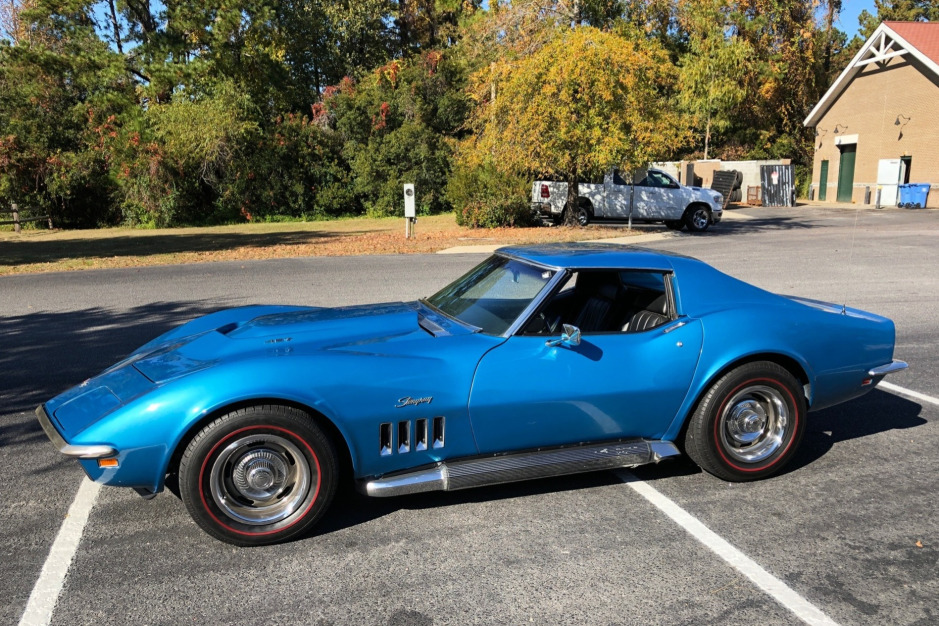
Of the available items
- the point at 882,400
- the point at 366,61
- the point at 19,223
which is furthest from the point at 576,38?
the point at 366,61

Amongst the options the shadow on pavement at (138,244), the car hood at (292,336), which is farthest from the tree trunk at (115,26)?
the car hood at (292,336)

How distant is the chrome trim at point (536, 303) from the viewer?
12.5 feet

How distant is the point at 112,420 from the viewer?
3182 mm

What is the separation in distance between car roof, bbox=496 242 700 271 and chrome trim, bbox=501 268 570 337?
0.09 metres

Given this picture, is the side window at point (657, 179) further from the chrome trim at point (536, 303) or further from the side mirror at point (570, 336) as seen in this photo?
the side mirror at point (570, 336)

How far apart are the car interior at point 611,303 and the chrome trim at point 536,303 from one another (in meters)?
0.07

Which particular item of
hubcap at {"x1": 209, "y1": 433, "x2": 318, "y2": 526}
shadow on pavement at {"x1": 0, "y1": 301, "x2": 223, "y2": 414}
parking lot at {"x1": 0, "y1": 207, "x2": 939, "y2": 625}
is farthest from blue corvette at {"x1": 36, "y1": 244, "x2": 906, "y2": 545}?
shadow on pavement at {"x1": 0, "y1": 301, "x2": 223, "y2": 414}

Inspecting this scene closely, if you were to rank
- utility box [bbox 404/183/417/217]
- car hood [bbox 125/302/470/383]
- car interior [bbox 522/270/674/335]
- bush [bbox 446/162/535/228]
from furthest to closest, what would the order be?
1. bush [bbox 446/162/535/228]
2. utility box [bbox 404/183/417/217]
3. car interior [bbox 522/270/674/335]
4. car hood [bbox 125/302/470/383]

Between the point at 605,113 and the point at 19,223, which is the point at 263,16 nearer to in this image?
the point at 19,223

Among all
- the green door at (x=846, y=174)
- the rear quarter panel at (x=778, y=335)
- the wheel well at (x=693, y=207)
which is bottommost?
the rear quarter panel at (x=778, y=335)

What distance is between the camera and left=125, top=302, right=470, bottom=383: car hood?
358cm

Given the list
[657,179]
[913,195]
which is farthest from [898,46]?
[657,179]

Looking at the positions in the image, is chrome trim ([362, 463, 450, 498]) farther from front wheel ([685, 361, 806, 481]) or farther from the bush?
the bush

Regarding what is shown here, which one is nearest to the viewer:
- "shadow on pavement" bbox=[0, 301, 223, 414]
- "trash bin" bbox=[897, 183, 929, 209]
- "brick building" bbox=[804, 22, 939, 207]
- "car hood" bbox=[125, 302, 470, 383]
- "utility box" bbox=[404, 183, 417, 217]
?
"car hood" bbox=[125, 302, 470, 383]
